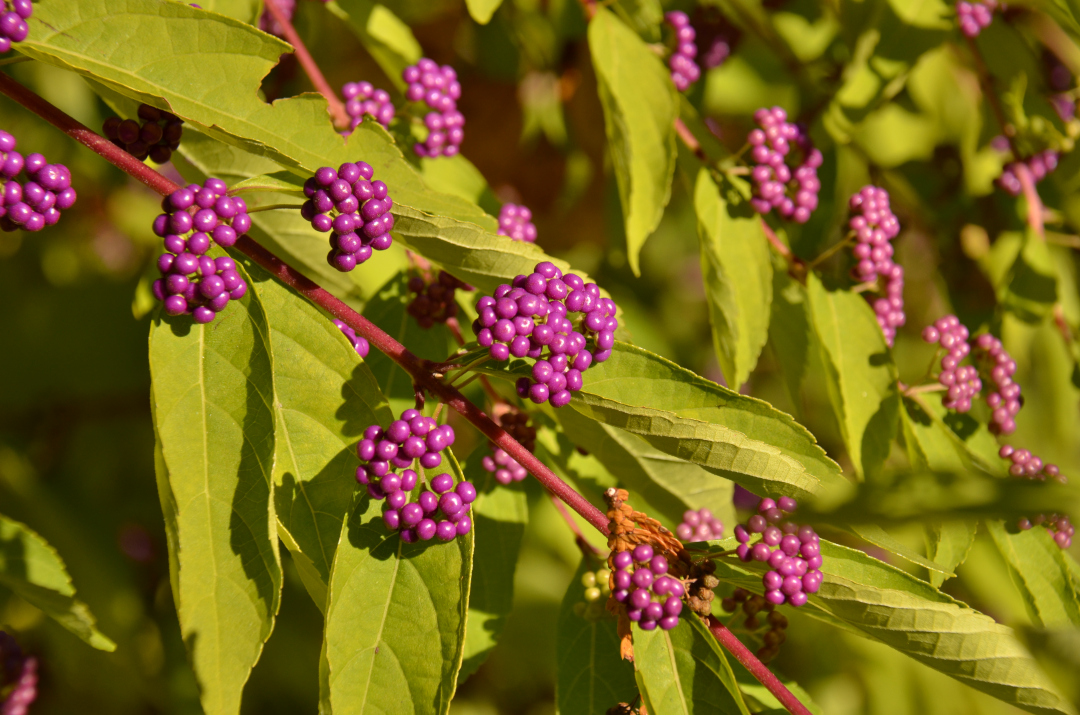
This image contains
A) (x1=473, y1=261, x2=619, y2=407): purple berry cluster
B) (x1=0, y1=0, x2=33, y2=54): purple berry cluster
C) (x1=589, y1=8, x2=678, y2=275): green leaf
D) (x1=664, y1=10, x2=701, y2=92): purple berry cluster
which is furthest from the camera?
(x1=664, y1=10, x2=701, y2=92): purple berry cluster

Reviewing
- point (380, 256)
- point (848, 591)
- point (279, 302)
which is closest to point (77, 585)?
point (380, 256)

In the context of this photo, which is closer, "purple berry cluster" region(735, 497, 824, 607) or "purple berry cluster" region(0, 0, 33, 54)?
"purple berry cluster" region(0, 0, 33, 54)

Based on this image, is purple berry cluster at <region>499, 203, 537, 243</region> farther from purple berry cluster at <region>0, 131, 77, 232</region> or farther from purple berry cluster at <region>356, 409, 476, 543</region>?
purple berry cluster at <region>0, 131, 77, 232</region>

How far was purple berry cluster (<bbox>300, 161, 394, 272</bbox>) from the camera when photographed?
164cm

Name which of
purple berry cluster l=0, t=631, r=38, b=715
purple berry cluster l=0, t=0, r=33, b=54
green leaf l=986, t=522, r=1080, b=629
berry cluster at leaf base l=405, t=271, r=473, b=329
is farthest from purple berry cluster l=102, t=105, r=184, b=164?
green leaf l=986, t=522, r=1080, b=629

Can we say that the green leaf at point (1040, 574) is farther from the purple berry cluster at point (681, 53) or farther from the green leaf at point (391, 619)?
the purple berry cluster at point (681, 53)

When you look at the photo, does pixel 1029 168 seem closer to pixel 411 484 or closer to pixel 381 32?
pixel 381 32

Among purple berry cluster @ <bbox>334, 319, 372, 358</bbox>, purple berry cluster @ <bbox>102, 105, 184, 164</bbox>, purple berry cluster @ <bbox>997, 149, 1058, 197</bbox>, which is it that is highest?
purple berry cluster @ <bbox>102, 105, 184, 164</bbox>

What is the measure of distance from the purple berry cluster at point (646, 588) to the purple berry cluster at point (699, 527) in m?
0.48

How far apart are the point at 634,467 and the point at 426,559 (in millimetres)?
695

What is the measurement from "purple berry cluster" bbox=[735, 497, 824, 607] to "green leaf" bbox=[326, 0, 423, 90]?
209 centimetres

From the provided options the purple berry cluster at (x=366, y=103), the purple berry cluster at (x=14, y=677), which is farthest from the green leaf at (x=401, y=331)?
the purple berry cluster at (x=14, y=677)

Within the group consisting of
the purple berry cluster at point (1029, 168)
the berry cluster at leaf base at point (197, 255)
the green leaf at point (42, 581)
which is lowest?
the green leaf at point (42, 581)

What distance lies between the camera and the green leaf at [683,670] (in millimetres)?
1752
